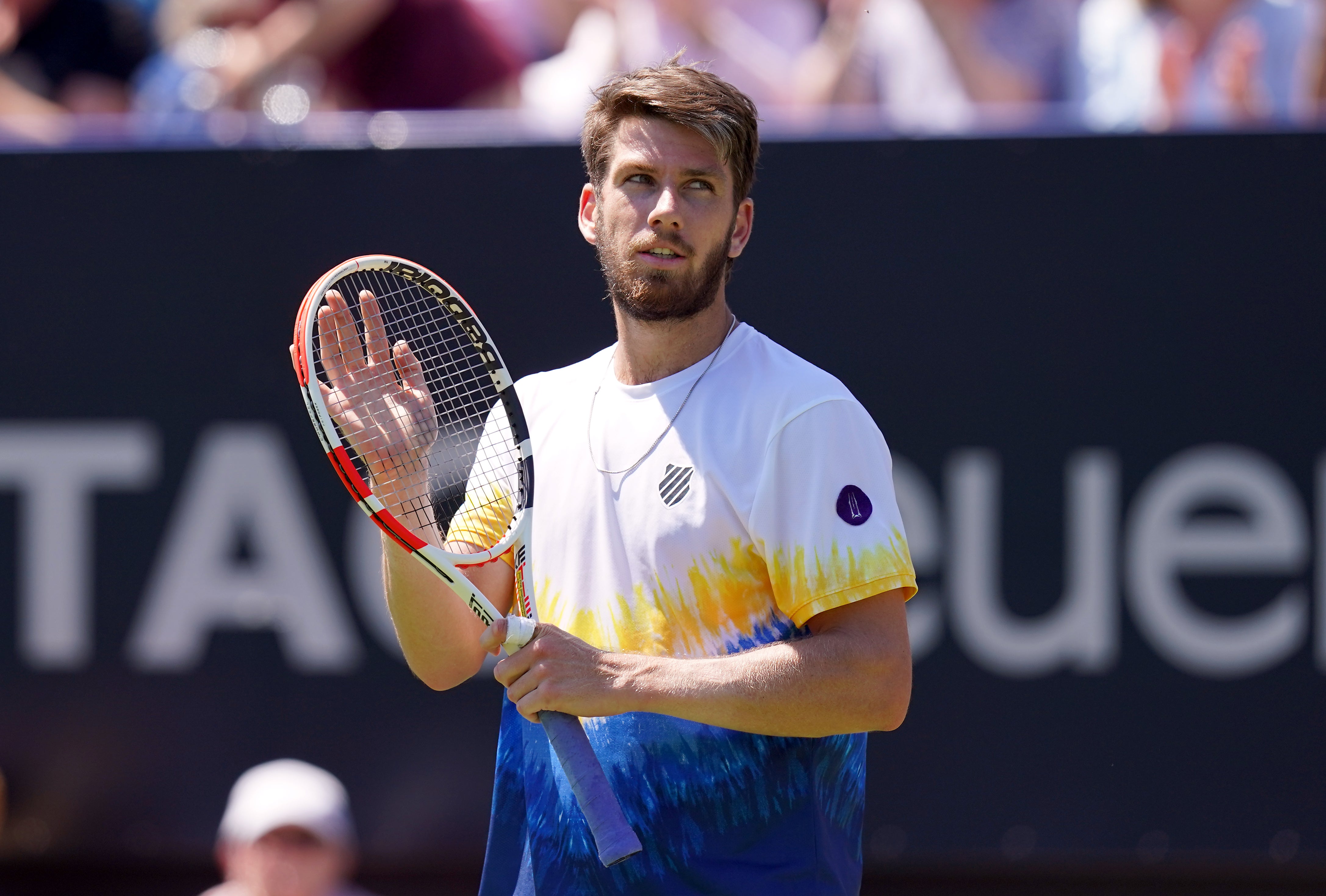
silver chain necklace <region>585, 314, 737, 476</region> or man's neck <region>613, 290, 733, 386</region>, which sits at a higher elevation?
man's neck <region>613, 290, 733, 386</region>

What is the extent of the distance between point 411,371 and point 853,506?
74 centimetres

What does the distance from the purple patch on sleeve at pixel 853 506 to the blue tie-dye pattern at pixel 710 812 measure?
0.65 ft

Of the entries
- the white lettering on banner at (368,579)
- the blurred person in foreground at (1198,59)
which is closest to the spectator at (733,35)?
the blurred person in foreground at (1198,59)

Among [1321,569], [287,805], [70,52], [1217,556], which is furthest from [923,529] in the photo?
[70,52]

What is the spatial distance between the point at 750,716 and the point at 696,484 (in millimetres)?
350

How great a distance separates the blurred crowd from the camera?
4.78m

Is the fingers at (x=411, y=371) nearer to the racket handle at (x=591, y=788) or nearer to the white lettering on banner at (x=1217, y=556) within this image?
the racket handle at (x=591, y=788)

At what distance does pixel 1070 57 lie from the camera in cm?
497

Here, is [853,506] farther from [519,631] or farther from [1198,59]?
[1198,59]

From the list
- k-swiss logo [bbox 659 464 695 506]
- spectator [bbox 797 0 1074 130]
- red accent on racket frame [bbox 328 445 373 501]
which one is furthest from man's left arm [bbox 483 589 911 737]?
spectator [bbox 797 0 1074 130]

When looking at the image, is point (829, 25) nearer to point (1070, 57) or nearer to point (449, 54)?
point (1070, 57)

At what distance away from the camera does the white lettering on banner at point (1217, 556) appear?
3961mm

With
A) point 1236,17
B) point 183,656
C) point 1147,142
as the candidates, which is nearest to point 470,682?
point 183,656

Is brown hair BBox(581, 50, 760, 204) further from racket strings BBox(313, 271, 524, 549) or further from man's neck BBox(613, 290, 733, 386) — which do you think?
racket strings BBox(313, 271, 524, 549)
